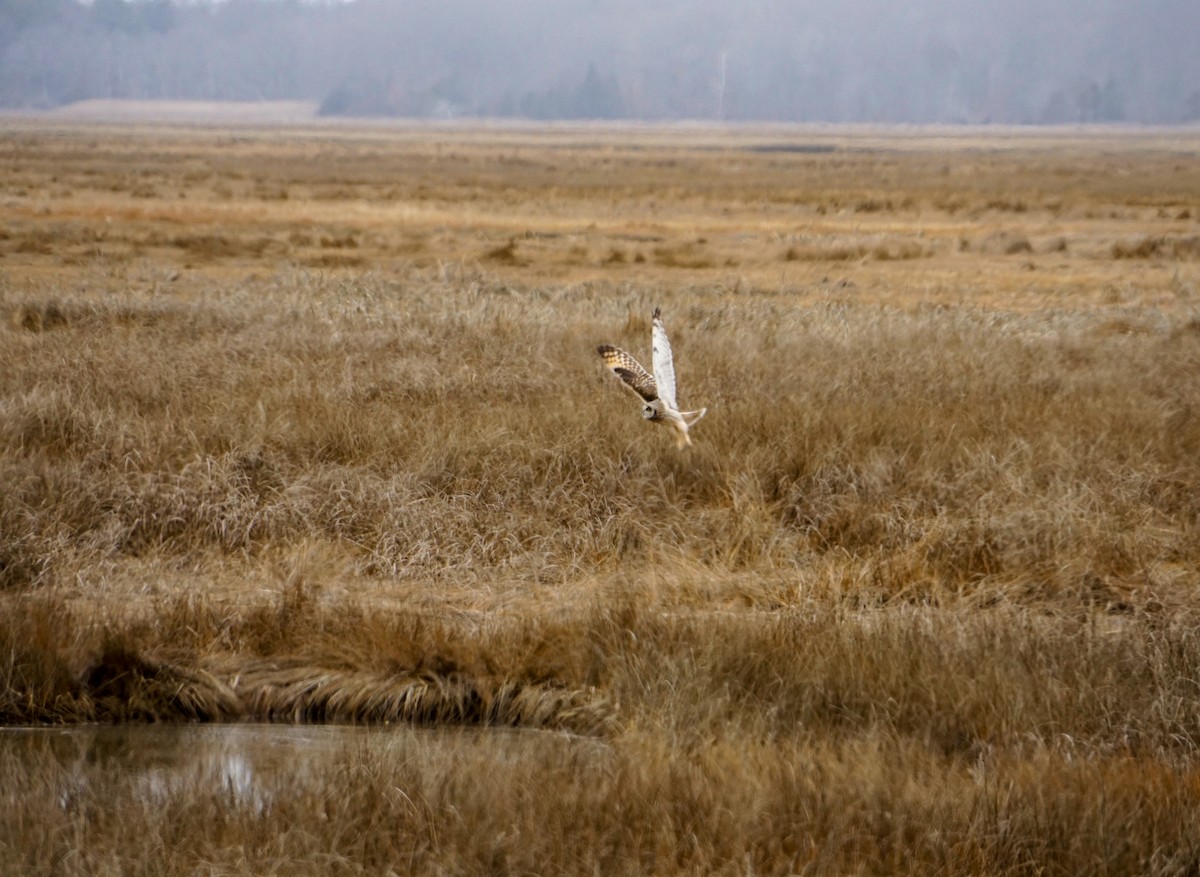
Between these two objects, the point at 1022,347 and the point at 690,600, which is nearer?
the point at 690,600

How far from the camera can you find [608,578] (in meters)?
7.91

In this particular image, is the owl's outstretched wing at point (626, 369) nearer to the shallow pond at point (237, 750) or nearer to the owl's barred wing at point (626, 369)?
the owl's barred wing at point (626, 369)

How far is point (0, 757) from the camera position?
5684mm

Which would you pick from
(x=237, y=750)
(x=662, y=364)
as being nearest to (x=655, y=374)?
(x=662, y=364)

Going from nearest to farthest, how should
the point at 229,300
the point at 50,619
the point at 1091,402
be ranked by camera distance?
the point at 50,619, the point at 1091,402, the point at 229,300

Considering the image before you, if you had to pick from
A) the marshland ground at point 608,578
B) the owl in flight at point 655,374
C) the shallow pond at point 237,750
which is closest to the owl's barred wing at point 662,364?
the owl in flight at point 655,374

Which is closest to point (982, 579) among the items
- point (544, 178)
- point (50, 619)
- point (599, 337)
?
point (50, 619)

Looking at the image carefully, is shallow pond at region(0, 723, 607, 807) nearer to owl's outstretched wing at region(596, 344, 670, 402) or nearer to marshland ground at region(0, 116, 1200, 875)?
marshland ground at region(0, 116, 1200, 875)

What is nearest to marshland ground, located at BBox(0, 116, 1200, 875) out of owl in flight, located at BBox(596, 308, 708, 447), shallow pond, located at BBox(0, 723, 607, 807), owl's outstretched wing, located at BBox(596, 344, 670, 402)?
shallow pond, located at BBox(0, 723, 607, 807)

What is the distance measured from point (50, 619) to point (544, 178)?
170 ft

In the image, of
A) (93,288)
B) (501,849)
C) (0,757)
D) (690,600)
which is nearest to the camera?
(501,849)

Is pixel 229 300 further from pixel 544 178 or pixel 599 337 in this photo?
pixel 544 178

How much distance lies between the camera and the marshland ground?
4.82 m

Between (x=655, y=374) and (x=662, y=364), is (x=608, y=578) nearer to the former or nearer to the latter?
(x=655, y=374)
